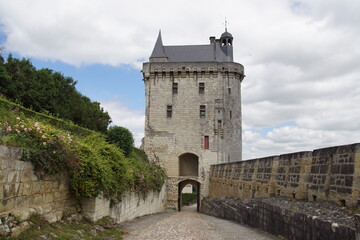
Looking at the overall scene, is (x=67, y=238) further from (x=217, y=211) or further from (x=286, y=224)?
(x=217, y=211)

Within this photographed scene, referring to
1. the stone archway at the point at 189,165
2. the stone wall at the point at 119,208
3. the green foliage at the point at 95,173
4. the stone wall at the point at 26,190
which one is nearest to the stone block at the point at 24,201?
the stone wall at the point at 26,190

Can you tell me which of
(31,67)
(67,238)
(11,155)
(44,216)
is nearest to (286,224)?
(67,238)

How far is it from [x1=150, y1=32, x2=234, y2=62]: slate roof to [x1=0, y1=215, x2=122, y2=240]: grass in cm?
2201

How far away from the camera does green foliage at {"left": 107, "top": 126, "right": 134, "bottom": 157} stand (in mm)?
16516

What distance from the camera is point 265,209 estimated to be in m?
7.70

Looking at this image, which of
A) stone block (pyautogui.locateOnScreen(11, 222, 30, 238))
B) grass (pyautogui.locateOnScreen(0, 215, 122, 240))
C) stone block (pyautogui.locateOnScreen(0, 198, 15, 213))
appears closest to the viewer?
stone block (pyautogui.locateOnScreen(11, 222, 30, 238))

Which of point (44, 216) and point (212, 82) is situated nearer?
point (44, 216)

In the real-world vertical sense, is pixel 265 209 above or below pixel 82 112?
below

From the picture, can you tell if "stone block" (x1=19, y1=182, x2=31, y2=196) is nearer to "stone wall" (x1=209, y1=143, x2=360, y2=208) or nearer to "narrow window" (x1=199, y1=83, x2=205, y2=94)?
"stone wall" (x1=209, y1=143, x2=360, y2=208)

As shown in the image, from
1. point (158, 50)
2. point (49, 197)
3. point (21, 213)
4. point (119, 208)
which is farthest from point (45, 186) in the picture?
point (158, 50)

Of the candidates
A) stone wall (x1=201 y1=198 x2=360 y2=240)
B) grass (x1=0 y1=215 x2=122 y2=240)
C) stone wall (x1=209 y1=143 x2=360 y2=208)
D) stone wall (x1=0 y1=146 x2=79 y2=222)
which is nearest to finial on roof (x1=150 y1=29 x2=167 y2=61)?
stone wall (x1=209 y1=143 x2=360 y2=208)

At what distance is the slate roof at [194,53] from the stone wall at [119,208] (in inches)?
612

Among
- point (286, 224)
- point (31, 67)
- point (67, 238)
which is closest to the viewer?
point (67, 238)

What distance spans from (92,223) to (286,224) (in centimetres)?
413
